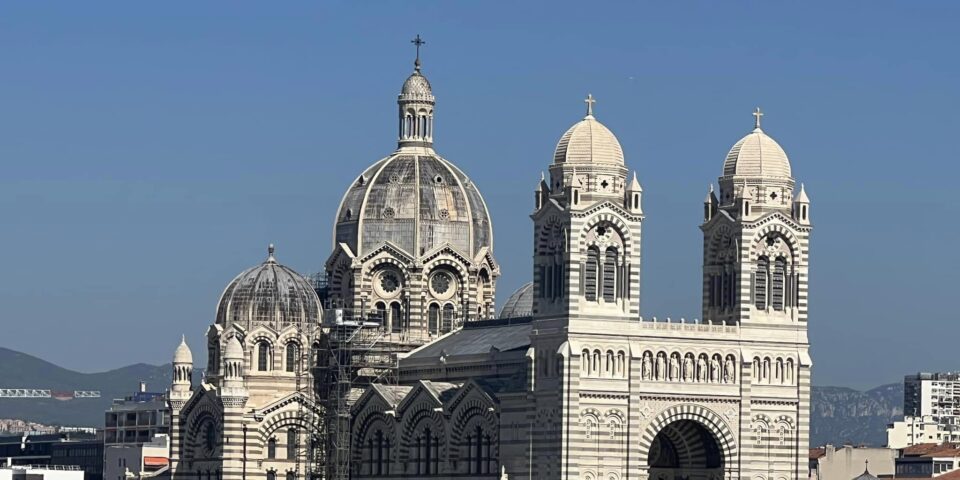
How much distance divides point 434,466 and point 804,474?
18381mm

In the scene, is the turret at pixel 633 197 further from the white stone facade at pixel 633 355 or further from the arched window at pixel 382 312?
the arched window at pixel 382 312

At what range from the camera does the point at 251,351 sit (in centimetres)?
15550

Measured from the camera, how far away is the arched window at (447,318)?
15650 centimetres

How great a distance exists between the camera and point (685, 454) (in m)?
137

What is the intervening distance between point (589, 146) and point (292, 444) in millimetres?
31047

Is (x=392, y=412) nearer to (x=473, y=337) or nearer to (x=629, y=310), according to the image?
(x=473, y=337)

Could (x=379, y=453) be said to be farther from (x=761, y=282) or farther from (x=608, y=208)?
(x=761, y=282)

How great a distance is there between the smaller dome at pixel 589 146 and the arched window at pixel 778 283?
966 centimetres

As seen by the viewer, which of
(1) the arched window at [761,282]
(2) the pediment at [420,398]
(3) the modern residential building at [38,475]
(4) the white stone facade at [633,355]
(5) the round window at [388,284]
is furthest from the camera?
(3) the modern residential building at [38,475]

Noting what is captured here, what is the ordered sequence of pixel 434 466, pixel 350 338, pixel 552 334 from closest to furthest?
pixel 552 334 < pixel 434 466 < pixel 350 338

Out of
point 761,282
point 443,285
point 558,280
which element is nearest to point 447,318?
point 443,285

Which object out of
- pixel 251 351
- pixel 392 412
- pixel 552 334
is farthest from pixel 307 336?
pixel 552 334

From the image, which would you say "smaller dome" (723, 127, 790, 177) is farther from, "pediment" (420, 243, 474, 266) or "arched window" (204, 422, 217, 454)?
"arched window" (204, 422, 217, 454)

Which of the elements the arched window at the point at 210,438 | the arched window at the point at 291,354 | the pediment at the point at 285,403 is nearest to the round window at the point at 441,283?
the arched window at the point at 291,354
